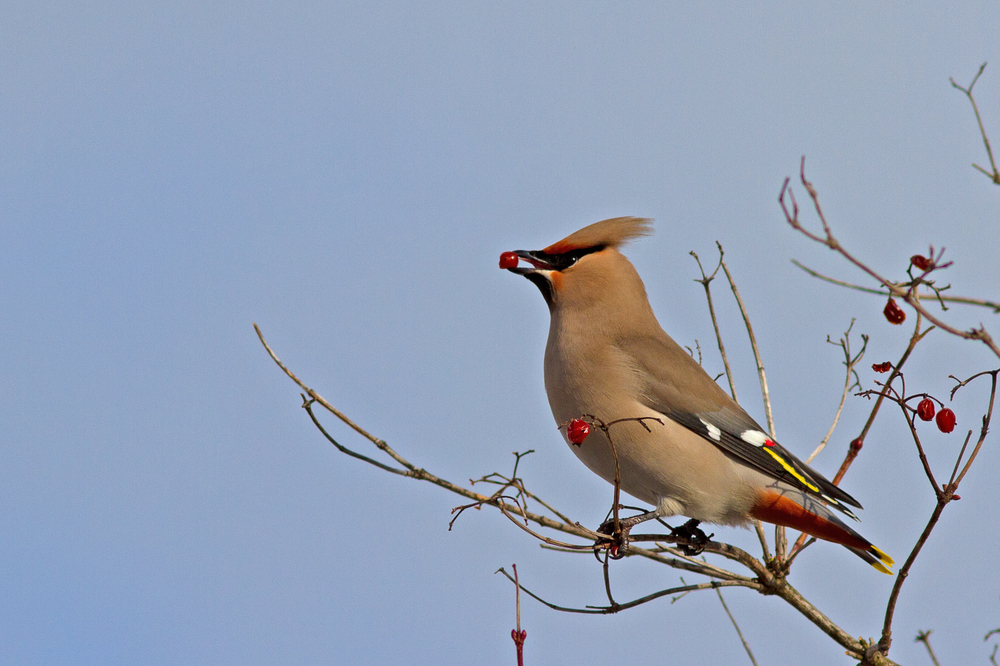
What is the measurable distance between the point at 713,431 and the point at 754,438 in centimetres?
17

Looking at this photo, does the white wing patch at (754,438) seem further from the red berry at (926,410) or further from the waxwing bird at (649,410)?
the red berry at (926,410)

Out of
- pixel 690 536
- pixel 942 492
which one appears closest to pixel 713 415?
pixel 690 536

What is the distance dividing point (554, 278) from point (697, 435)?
2.97ft

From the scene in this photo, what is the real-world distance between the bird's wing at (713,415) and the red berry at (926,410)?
717mm

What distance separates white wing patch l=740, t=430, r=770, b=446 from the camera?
13.0ft

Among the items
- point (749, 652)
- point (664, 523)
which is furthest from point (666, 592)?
point (664, 523)

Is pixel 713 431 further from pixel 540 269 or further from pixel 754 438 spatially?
pixel 540 269

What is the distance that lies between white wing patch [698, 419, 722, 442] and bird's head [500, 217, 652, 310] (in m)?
0.68

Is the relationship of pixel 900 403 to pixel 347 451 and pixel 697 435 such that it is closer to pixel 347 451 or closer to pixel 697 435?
pixel 697 435

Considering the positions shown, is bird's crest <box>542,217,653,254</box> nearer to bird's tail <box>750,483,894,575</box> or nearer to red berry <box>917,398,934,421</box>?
bird's tail <box>750,483,894,575</box>

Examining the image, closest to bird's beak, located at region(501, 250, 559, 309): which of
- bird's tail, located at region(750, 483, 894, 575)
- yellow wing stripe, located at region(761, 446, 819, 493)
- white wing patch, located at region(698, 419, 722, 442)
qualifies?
white wing patch, located at region(698, 419, 722, 442)

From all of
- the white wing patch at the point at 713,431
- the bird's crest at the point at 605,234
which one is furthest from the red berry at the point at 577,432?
the bird's crest at the point at 605,234

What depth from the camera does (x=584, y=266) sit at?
14.2 ft

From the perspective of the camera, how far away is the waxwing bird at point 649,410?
3781 mm
